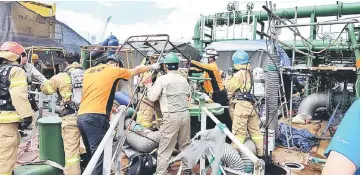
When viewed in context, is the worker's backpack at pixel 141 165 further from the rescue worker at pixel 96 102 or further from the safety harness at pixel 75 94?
the safety harness at pixel 75 94

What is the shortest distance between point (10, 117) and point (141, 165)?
1.75 metres

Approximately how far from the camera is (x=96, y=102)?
3.81m

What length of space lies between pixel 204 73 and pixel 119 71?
9.09 feet

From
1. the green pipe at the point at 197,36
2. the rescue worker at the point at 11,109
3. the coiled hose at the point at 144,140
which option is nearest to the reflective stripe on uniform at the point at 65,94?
the rescue worker at the point at 11,109

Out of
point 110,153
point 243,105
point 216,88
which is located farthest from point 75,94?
point 216,88

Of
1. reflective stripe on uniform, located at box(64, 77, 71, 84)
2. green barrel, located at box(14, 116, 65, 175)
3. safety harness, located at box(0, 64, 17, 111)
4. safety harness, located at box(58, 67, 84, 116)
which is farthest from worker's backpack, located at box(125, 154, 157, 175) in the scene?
safety harness, located at box(0, 64, 17, 111)

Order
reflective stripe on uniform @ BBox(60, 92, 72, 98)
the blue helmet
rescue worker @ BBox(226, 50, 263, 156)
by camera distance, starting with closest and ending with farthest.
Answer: reflective stripe on uniform @ BBox(60, 92, 72, 98), rescue worker @ BBox(226, 50, 263, 156), the blue helmet

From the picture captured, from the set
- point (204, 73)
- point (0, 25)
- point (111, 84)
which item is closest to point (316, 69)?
point (204, 73)

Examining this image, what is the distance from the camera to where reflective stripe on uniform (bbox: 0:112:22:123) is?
11.8 ft

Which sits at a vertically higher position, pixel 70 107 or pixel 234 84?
pixel 234 84

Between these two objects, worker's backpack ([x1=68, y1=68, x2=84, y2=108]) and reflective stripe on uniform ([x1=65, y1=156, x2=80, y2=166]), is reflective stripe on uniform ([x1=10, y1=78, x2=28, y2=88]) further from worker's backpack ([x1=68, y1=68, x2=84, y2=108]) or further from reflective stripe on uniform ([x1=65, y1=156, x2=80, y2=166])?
reflective stripe on uniform ([x1=65, y1=156, x2=80, y2=166])

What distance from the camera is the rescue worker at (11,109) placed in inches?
140

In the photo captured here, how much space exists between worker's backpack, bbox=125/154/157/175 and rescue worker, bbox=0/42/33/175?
1.46 metres

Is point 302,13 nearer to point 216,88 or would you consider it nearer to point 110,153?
point 216,88
